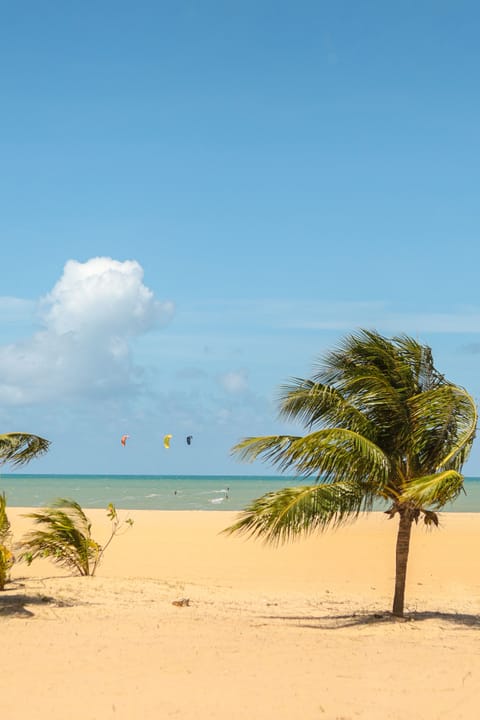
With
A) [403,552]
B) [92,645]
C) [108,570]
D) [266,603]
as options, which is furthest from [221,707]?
[108,570]

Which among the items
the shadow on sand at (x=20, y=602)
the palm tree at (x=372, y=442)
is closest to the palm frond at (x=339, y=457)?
the palm tree at (x=372, y=442)

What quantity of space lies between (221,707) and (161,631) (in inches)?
151

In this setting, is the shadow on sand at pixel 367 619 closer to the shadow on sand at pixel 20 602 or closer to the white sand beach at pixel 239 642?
the white sand beach at pixel 239 642

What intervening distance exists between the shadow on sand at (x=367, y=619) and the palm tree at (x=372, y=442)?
14.2 inches

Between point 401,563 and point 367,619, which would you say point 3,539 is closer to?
point 367,619

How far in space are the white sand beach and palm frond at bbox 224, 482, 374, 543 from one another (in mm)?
1516

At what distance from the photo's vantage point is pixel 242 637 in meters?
11.0

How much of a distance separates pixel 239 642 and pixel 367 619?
3.15 meters

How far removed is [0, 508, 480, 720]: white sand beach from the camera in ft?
25.1

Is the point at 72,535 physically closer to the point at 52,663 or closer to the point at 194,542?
the point at 52,663

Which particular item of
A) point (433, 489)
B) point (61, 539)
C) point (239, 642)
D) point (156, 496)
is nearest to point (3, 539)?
point (61, 539)

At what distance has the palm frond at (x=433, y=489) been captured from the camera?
1127 cm

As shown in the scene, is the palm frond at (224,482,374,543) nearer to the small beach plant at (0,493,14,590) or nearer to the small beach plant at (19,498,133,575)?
the small beach plant at (0,493,14,590)

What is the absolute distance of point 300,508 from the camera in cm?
1189
